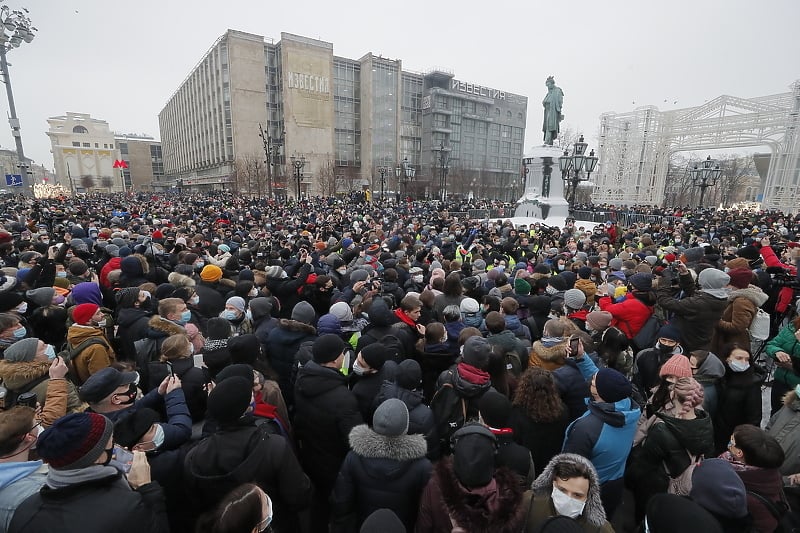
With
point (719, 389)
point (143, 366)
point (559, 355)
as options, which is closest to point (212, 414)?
point (143, 366)

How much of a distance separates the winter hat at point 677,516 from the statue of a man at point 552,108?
29708 mm

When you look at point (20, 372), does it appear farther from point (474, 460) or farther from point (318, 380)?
point (474, 460)

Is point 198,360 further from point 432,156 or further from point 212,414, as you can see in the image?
point 432,156

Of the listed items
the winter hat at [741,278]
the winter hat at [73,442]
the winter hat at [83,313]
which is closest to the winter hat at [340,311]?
the winter hat at [83,313]

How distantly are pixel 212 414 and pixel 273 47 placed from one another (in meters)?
75.0

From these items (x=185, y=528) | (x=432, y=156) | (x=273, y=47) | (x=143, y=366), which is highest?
(x=273, y=47)

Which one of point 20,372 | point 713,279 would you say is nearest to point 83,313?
point 20,372

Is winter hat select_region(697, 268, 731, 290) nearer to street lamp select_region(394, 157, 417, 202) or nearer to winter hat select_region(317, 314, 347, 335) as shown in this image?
winter hat select_region(317, 314, 347, 335)

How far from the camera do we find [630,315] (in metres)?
4.97

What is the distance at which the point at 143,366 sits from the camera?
3828 millimetres

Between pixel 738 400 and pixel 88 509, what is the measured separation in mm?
4853

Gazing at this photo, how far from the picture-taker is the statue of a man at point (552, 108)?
1075 inches

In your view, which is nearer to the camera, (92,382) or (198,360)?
(92,382)

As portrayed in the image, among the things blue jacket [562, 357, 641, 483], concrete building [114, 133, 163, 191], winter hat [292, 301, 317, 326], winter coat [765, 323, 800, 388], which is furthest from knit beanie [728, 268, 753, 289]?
concrete building [114, 133, 163, 191]
